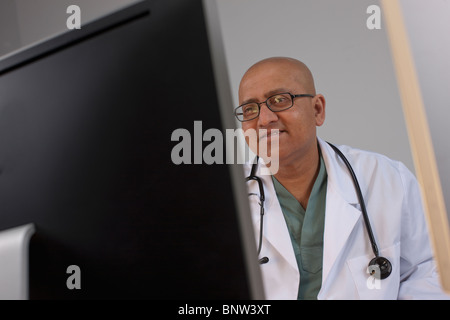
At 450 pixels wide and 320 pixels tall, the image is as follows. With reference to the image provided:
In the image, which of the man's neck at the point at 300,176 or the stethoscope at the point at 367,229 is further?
the man's neck at the point at 300,176

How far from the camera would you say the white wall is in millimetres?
1052

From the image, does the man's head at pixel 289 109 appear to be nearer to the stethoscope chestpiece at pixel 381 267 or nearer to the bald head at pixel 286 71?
the bald head at pixel 286 71

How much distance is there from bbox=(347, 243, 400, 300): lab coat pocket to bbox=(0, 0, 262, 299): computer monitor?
2.07 feet

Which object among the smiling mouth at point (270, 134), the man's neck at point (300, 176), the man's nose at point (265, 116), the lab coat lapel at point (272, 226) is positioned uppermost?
the man's nose at point (265, 116)

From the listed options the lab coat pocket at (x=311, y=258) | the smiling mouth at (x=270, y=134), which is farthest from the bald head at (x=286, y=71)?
the lab coat pocket at (x=311, y=258)

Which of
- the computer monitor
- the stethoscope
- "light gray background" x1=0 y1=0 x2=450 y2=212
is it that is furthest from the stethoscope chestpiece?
the computer monitor

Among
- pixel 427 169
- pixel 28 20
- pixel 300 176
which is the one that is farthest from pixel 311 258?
pixel 28 20

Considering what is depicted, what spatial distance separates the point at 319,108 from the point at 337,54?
6.6 inches

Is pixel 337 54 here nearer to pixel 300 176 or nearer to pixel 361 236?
pixel 300 176

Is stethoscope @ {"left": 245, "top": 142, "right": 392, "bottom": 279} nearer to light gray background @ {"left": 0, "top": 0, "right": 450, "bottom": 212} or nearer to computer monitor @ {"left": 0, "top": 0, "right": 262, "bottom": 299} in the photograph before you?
light gray background @ {"left": 0, "top": 0, "right": 450, "bottom": 212}

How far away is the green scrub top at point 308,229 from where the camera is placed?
92 cm

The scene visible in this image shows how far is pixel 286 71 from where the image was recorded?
1.09 m

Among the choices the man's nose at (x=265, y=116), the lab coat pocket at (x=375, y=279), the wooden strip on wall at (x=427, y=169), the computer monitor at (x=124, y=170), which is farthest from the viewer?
the man's nose at (x=265, y=116)
